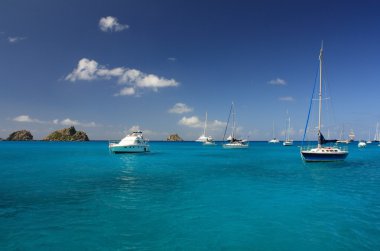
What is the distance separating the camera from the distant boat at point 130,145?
2571 inches

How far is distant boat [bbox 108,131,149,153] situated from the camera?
2571 inches

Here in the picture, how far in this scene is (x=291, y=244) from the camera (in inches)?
432

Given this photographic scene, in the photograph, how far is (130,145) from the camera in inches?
2591

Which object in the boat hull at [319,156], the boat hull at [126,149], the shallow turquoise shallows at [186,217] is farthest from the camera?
the boat hull at [126,149]

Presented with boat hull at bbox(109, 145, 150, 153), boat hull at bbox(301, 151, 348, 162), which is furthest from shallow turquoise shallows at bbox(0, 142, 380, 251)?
boat hull at bbox(109, 145, 150, 153)

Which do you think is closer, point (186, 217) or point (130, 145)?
point (186, 217)

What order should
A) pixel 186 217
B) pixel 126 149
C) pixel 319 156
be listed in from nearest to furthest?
pixel 186 217, pixel 319 156, pixel 126 149

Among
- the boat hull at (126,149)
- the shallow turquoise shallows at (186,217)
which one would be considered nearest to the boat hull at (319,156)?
the shallow turquoise shallows at (186,217)

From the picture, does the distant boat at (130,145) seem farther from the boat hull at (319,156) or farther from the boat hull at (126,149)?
the boat hull at (319,156)

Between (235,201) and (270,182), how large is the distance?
31.9 ft

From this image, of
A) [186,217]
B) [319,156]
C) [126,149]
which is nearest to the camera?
[186,217]

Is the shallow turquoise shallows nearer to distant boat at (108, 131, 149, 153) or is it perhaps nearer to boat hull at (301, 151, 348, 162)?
boat hull at (301, 151, 348, 162)

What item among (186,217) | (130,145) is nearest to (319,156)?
(186,217)

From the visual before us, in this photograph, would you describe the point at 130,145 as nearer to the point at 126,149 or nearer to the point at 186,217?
the point at 126,149
